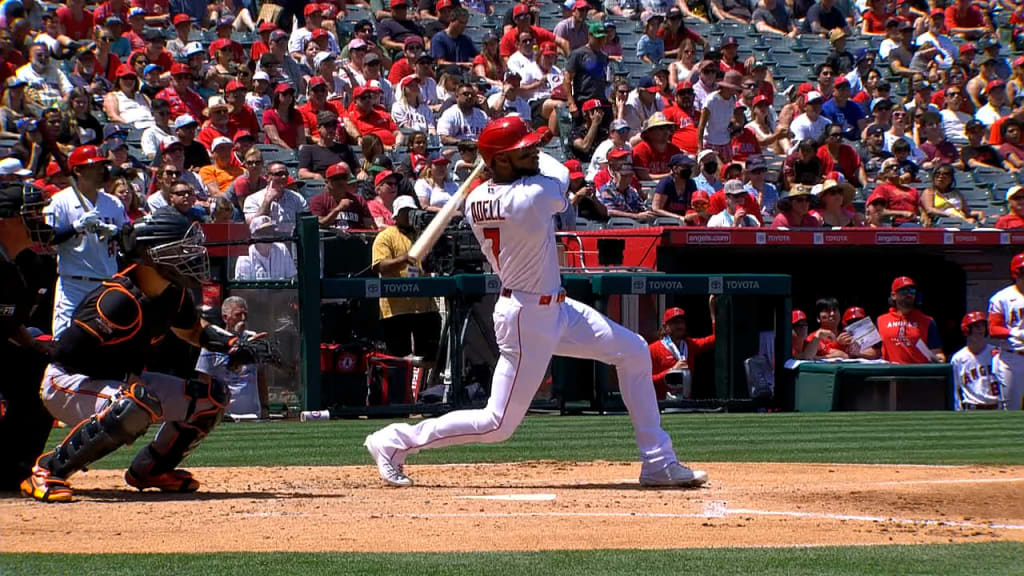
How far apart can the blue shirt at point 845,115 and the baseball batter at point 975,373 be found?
19.0 ft

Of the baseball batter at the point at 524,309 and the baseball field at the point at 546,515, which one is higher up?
the baseball batter at the point at 524,309

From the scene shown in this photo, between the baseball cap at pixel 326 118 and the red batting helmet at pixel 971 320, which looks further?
the baseball cap at pixel 326 118

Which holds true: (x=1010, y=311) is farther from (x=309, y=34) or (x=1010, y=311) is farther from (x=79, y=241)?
(x=309, y=34)

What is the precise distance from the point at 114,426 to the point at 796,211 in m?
10.1

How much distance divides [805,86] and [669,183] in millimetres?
4552

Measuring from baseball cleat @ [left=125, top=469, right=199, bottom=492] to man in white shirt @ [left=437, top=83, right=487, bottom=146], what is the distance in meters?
9.43

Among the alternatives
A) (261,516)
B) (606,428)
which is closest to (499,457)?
(606,428)

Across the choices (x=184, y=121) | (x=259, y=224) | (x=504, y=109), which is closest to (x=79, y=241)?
(x=259, y=224)

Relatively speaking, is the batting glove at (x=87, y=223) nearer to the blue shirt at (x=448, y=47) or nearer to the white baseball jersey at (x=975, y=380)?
the white baseball jersey at (x=975, y=380)

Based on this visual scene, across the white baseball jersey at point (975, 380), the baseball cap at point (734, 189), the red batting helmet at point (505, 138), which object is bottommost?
the white baseball jersey at point (975, 380)

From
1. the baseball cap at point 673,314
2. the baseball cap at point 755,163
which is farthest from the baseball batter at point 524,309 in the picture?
the baseball cap at point 755,163

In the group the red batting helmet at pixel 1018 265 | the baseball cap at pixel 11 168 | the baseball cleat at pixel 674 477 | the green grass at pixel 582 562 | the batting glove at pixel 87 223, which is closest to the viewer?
the green grass at pixel 582 562

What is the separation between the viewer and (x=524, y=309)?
673 centimetres

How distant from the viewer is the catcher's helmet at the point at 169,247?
6.41m
